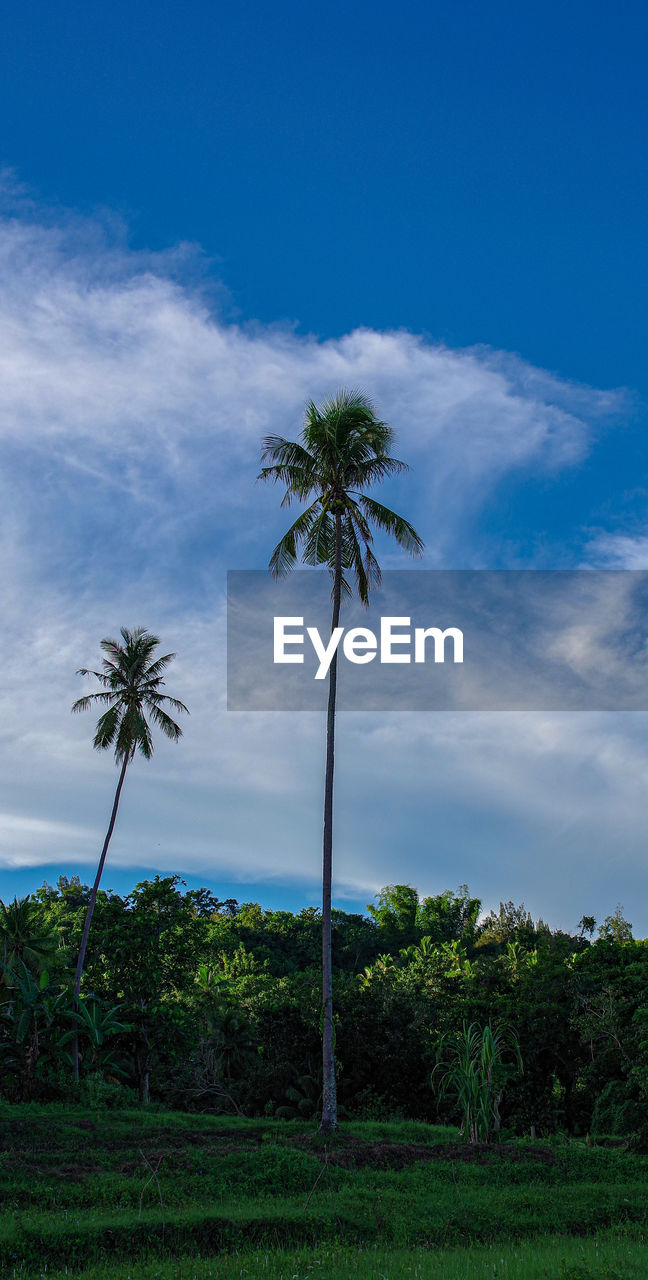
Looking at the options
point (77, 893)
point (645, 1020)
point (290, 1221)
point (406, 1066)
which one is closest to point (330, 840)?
point (645, 1020)

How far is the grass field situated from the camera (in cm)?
1065

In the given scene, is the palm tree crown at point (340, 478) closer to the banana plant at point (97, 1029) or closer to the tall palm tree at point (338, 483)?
the tall palm tree at point (338, 483)

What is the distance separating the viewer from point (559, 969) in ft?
103

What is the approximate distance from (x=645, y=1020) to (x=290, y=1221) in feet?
39.0

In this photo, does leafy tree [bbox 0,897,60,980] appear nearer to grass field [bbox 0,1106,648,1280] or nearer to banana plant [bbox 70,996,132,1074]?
banana plant [bbox 70,996,132,1074]

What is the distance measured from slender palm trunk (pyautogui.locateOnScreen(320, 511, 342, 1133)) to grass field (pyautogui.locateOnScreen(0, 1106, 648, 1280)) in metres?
0.88

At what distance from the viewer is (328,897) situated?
22.4 m

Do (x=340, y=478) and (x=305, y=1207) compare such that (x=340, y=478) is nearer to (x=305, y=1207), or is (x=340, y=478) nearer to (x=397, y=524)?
(x=397, y=524)

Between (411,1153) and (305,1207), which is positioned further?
(411,1153)

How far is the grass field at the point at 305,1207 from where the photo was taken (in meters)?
10.6

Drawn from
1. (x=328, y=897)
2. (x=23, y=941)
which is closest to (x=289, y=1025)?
(x=23, y=941)

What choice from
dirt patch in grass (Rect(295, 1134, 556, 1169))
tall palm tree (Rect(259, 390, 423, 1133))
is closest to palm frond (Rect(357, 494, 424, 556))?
tall palm tree (Rect(259, 390, 423, 1133))

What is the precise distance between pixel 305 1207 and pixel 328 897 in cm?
915

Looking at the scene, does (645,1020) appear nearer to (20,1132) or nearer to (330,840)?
(330,840)
